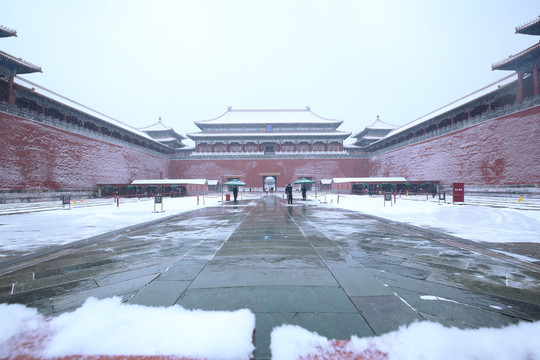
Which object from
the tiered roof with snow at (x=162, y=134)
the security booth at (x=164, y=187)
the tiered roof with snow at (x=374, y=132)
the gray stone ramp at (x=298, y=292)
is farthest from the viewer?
the tiered roof with snow at (x=374, y=132)

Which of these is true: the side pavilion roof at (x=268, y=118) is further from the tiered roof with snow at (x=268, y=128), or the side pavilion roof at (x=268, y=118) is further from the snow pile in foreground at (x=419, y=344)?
the snow pile in foreground at (x=419, y=344)

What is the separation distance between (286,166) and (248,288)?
32.5 meters

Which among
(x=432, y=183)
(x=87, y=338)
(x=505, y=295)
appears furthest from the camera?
(x=432, y=183)

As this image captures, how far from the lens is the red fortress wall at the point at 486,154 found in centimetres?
1608

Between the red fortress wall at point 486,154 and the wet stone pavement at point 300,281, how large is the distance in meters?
18.9

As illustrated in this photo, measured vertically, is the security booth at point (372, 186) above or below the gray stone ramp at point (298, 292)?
above

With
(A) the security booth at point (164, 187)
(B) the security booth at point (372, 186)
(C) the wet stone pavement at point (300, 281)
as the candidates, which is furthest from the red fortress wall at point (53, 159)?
(B) the security booth at point (372, 186)

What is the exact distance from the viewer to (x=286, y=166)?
34.6 meters

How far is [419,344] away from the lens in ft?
4.67

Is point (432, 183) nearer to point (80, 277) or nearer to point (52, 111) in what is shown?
point (80, 277)

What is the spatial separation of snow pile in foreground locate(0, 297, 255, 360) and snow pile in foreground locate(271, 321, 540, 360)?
0.91 ft

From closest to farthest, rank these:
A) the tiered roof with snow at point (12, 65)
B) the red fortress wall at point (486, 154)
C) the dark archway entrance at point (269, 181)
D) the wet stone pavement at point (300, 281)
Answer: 1. the wet stone pavement at point (300, 281)
2. the tiered roof with snow at point (12, 65)
3. the red fortress wall at point (486, 154)
4. the dark archway entrance at point (269, 181)

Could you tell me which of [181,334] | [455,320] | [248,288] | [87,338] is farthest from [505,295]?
[87,338]

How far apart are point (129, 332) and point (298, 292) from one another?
4.44 ft
